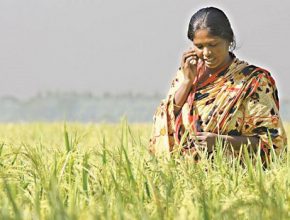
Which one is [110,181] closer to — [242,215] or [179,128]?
[242,215]

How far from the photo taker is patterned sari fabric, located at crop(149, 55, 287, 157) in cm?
438

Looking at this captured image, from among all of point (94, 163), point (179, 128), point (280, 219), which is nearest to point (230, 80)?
point (179, 128)

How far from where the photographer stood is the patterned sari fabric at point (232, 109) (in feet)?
14.4

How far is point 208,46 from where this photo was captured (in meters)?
4.16

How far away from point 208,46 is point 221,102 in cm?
38

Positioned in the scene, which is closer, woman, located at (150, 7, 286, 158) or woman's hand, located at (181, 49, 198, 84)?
woman's hand, located at (181, 49, 198, 84)

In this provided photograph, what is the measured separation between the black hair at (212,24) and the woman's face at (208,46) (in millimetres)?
30

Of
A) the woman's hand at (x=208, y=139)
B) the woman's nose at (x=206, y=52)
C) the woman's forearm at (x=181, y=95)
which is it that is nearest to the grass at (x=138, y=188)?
the woman's hand at (x=208, y=139)

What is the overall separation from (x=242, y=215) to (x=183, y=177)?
59 centimetres

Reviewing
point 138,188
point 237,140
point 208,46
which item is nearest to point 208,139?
point 237,140

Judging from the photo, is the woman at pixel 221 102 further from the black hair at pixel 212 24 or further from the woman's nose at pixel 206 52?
the woman's nose at pixel 206 52

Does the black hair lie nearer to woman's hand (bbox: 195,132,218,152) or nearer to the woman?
the woman

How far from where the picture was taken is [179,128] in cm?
443

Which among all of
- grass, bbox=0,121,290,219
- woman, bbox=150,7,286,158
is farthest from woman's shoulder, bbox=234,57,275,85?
grass, bbox=0,121,290,219
